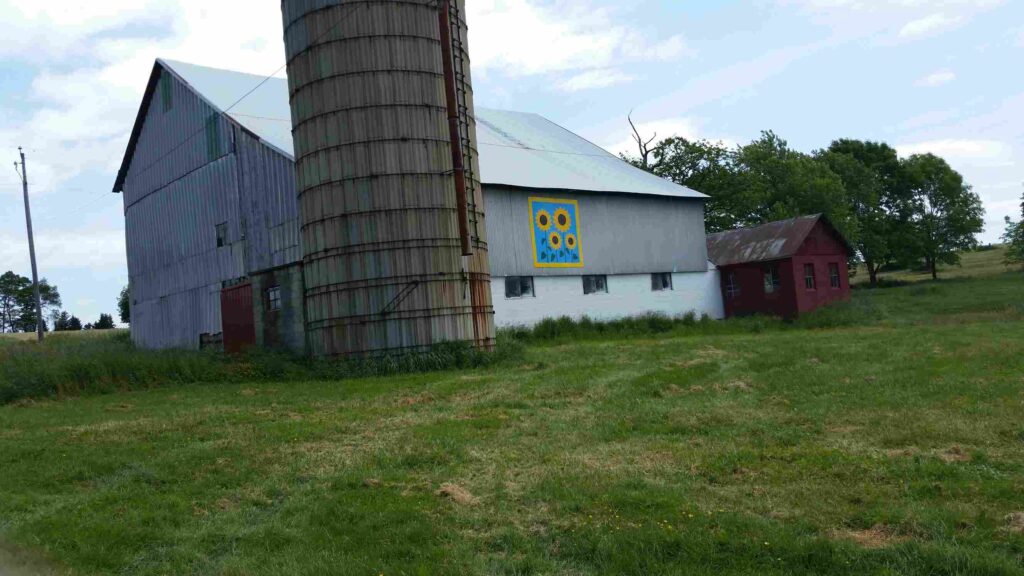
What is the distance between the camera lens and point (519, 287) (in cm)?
2983

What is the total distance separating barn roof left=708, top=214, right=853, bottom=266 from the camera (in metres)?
36.9

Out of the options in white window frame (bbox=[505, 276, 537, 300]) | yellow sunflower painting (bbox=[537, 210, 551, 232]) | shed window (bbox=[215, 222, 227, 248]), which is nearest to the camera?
shed window (bbox=[215, 222, 227, 248])

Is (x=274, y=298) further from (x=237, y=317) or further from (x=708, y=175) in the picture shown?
(x=708, y=175)

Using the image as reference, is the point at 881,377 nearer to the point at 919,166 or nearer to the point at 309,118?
the point at 309,118

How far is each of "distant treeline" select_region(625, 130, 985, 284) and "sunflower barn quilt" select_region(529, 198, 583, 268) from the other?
25747 millimetres

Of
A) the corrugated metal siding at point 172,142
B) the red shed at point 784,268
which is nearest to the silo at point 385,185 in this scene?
the corrugated metal siding at point 172,142

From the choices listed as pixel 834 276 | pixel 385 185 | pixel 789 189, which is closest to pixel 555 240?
pixel 385 185

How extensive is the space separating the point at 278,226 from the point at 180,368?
20.0ft

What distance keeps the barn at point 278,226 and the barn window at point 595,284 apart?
0.08 m

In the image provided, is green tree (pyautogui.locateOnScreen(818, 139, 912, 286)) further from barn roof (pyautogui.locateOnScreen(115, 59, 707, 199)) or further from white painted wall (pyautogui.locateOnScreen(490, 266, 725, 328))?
barn roof (pyautogui.locateOnScreen(115, 59, 707, 199))

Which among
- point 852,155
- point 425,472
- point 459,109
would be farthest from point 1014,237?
point 425,472

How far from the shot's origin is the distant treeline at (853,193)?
56406 mm

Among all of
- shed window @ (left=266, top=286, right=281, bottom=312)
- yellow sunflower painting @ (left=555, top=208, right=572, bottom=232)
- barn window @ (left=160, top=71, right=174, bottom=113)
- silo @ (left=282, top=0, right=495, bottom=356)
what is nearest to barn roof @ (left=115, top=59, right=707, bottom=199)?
barn window @ (left=160, top=71, right=174, bottom=113)

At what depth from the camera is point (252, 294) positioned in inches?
1003
